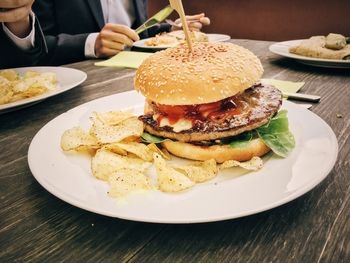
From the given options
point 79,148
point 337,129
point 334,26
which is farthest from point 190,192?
point 334,26

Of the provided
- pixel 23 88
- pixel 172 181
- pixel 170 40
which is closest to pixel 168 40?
pixel 170 40

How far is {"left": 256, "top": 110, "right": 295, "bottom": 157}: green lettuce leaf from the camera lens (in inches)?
41.9

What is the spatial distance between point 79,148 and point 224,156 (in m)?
0.49

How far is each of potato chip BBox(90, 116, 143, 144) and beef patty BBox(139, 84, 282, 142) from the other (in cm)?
6

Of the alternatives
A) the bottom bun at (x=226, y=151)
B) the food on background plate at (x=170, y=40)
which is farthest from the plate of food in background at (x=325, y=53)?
the bottom bun at (x=226, y=151)

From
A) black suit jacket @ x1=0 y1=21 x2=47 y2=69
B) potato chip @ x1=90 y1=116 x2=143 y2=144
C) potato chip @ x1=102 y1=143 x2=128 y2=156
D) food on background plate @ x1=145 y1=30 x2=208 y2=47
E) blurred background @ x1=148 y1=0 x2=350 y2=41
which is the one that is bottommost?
blurred background @ x1=148 y1=0 x2=350 y2=41

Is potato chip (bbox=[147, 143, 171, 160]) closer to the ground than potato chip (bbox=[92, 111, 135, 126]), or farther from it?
closer to the ground

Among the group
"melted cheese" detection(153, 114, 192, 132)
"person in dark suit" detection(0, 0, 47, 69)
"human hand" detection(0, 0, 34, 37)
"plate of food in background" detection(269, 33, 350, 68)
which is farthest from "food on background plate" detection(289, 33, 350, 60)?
"person in dark suit" detection(0, 0, 47, 69)

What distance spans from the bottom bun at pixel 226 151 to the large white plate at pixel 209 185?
48 mm

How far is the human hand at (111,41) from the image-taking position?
2.67 meters

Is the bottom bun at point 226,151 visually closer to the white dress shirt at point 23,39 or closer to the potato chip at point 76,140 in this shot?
the potato chip at point 76,140

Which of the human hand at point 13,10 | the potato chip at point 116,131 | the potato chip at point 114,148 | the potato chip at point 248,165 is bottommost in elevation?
the potato chip at point 248,165

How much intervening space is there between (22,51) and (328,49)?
223cm

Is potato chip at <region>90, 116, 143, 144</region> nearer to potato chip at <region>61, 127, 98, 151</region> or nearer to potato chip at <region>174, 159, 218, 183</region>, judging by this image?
potato chip at <region>61, 127, 98, 151</region>
